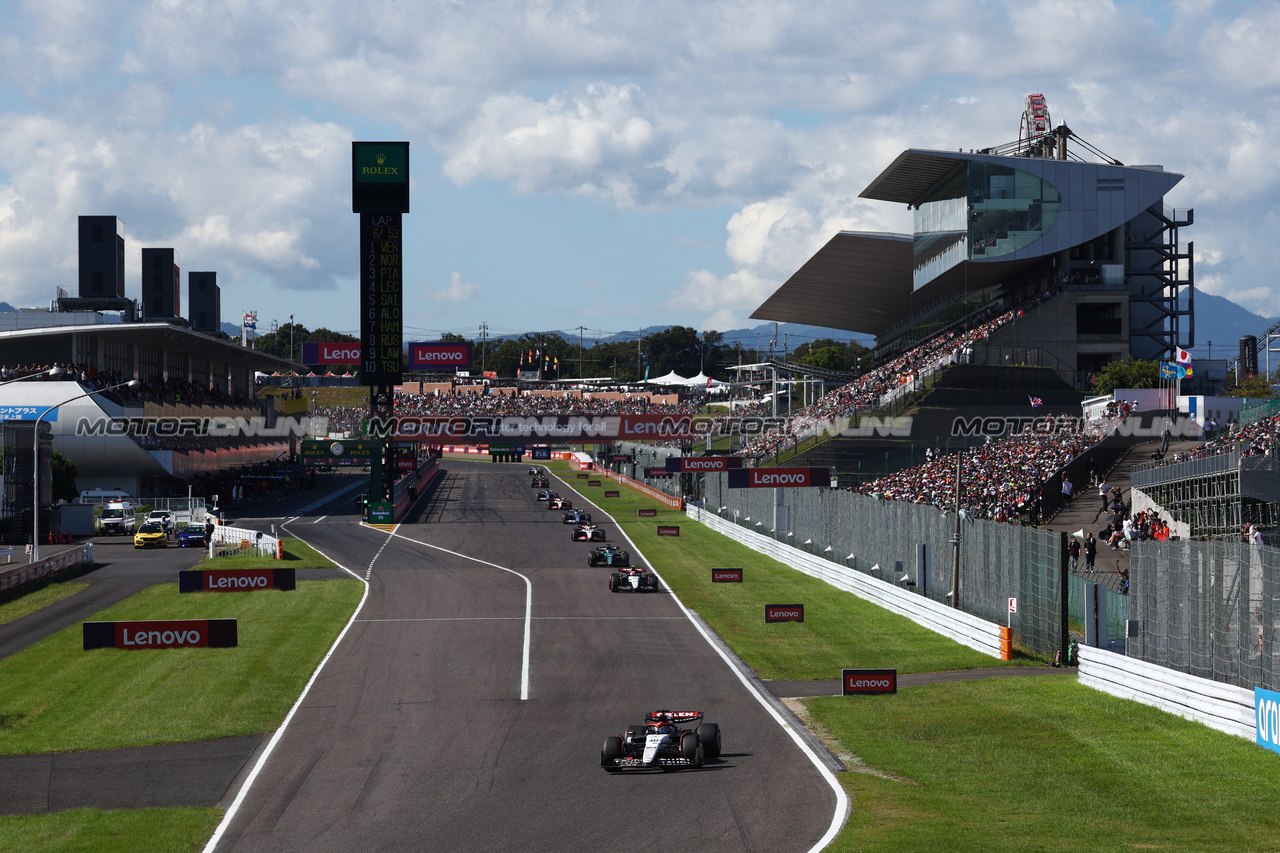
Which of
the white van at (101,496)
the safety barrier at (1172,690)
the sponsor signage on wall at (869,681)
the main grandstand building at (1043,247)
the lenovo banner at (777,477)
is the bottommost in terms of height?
the sponsor signage on wall at (869,681)

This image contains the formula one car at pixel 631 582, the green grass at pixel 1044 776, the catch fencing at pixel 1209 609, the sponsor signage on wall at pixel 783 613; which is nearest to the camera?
the green grass at pixel 1044 776

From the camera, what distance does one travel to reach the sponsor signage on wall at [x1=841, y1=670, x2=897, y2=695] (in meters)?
22.1

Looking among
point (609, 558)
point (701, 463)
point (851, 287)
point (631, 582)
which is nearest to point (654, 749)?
point (631, 582)

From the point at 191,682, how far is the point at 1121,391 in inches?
1786

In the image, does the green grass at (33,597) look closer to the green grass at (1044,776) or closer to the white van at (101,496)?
the green grass at (1044,776)

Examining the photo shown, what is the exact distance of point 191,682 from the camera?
24.3 m

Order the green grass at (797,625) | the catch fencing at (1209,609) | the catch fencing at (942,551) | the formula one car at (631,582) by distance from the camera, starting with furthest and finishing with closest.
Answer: the formula one car at (631,582)
the green grass at (797,625)
the catch fencing at (942,551)
the catch fencing at (1209,609)

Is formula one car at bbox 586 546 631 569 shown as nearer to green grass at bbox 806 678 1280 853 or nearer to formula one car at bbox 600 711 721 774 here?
green grass at bbox 806 678 1280 853

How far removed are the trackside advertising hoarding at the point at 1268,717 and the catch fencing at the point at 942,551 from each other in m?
8.06

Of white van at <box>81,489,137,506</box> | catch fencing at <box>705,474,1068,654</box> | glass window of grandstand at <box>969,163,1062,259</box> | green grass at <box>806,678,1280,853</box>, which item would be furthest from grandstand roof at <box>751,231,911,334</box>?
green grass at <box>806,678,1280,853</box>

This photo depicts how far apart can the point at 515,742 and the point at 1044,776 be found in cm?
773

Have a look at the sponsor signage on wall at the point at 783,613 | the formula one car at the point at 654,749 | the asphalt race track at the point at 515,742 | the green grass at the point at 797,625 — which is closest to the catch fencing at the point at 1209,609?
the green grass at the point at 797,625

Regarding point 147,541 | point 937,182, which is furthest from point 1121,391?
point 147,541

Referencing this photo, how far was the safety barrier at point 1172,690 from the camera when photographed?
687 inches
